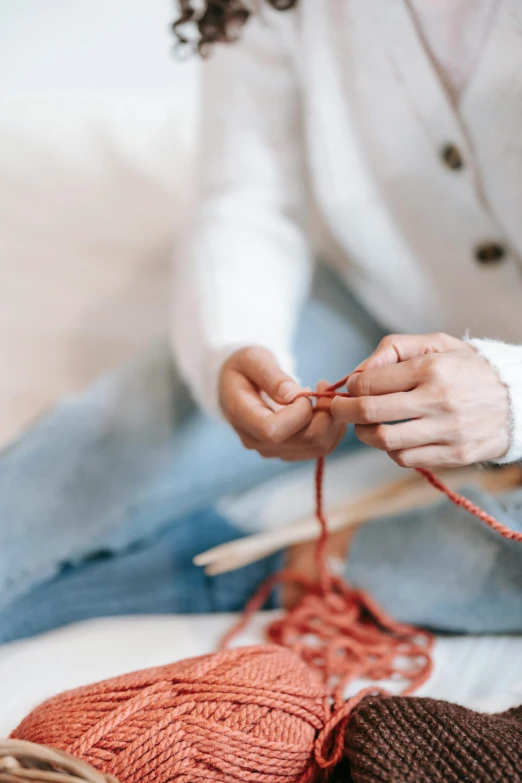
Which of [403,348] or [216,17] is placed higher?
[216,17]

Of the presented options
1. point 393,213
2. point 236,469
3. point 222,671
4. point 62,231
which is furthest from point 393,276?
point 62,231

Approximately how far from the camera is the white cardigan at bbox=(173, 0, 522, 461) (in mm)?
562

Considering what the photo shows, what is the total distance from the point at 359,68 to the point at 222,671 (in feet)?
1.82

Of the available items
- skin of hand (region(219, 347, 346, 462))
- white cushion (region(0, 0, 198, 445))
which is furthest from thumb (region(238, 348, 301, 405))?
white cushion (region(0, 0, 198, 445))

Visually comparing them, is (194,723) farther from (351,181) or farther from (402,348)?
(351,181)

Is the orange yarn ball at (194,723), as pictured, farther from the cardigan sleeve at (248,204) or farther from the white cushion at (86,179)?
the white cushion at (86,179)

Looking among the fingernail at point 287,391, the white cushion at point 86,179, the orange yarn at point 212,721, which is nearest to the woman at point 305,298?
the fingernail at point 287,391

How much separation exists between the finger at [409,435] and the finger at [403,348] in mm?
44

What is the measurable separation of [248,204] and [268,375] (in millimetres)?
315

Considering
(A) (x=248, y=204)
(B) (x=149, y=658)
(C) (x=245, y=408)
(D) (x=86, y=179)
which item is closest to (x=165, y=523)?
(B) (x=149, y=658)

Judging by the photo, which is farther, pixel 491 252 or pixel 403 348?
pixel 491 252

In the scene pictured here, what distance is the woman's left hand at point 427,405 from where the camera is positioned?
390mm

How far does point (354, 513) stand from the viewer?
659 millimetres

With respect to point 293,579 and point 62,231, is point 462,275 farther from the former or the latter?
point 62,231
